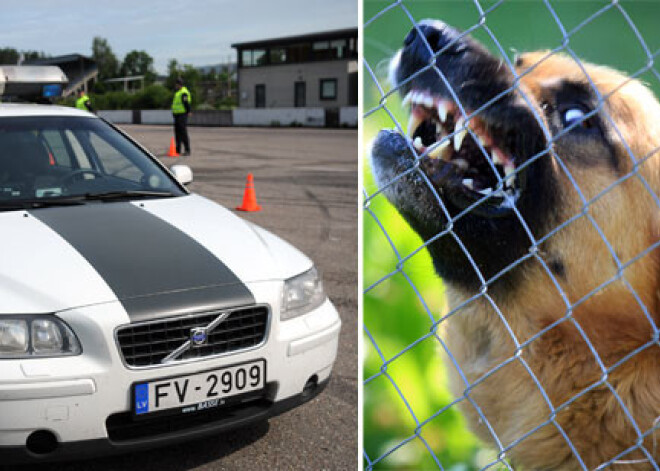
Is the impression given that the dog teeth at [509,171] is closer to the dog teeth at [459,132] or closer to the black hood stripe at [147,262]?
the dog teeth at [459,132]

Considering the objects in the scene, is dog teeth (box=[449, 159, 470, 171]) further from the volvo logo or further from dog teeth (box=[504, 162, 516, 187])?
the volvo logo

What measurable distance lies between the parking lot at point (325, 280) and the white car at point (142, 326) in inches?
10.7

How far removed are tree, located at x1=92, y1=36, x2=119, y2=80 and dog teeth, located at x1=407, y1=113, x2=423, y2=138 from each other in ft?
334

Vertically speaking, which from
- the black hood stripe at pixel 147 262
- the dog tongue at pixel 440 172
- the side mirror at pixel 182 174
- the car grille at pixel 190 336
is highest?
the dog tongue at pixel 440 172

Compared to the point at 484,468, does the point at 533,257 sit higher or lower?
higher

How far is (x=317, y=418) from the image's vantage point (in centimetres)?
349

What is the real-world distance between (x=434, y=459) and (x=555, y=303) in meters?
0.52

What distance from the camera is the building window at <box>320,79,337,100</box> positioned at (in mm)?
45253

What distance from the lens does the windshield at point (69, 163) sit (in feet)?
12.5

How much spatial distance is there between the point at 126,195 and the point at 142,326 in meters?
1.32

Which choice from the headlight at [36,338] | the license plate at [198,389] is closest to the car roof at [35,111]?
the headlight at [36,338]

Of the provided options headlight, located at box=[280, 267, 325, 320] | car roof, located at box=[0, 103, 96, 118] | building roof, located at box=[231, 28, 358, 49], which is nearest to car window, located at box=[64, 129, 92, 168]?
car roof, located at box=[0, 103, 96, 118]

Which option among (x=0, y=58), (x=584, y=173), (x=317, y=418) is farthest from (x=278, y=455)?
(x=0, y=58)

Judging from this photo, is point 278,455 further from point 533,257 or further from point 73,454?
point 533,257
